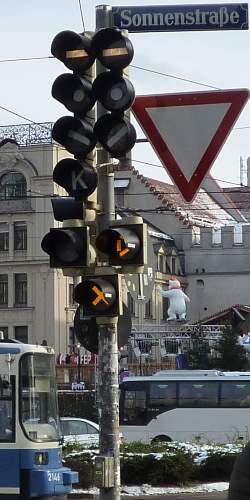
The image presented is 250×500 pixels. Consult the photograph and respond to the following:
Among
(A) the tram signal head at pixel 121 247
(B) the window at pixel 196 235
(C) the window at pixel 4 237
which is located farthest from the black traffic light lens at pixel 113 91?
(B) the window at pixel 196 235

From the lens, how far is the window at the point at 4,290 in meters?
75.3

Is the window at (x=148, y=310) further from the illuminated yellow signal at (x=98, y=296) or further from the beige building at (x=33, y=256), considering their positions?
the illuminated yellow signal at (x=98, y=296)

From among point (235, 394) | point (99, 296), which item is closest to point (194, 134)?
point (99, 296)

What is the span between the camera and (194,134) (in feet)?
29.0

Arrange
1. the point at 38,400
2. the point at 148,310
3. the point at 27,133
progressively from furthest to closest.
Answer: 1. the point at 148,310
2. the point at 27,133
3. the point at 38,400

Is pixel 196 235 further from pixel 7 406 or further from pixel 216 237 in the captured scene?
pixel 7 406

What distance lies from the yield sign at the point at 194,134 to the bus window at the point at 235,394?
29.4 m

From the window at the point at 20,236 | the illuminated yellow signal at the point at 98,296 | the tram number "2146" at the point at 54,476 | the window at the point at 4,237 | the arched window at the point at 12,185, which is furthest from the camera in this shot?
the window at the point at 4,237

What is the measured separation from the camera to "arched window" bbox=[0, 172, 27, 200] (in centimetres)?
7331

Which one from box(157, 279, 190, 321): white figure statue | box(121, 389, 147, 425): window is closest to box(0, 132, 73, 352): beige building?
box(157, 279, 190, 321): white figure statue

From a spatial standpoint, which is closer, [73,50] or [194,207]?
[73,50]

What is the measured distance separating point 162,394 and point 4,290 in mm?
38745

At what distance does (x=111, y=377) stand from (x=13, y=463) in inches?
329

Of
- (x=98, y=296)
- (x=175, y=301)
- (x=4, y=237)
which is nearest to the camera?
(x=98, y=296)
